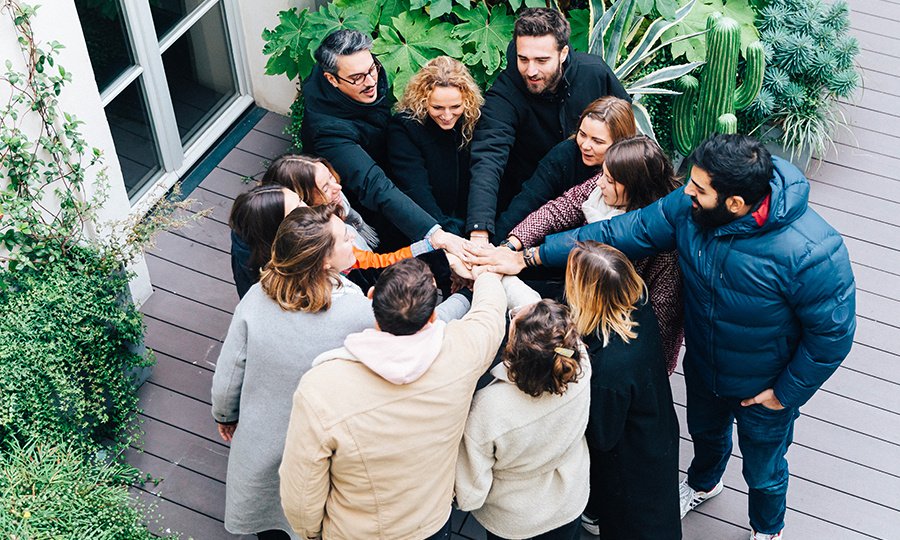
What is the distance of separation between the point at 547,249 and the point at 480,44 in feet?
5.47

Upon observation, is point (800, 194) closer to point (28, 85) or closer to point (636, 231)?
point (636, 231)

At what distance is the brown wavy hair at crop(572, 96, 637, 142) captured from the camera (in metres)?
3.38

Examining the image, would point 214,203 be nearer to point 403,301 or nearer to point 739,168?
point 403,301

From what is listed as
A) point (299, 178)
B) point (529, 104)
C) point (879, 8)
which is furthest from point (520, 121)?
point (879, 8)

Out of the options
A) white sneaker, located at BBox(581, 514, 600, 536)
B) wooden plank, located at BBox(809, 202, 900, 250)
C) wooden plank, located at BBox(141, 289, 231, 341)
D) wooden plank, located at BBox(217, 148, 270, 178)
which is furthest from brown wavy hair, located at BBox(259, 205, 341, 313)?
wooden plank, located at BBox(809, 202, 900, 250)

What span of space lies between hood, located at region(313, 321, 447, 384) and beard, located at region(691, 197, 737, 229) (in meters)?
0.97

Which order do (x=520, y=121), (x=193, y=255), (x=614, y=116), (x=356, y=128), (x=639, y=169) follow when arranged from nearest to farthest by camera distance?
(x=639, y=169)
(x=614, y=116)
(x=356, y=128)
(x=520, y=121)
(x=193, y=255)

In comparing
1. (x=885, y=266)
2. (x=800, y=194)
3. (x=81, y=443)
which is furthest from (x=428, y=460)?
(x=885, y=266)

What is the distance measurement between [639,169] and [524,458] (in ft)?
3.53

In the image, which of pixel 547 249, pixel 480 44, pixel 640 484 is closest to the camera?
pixel 640 484

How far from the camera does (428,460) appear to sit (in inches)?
105

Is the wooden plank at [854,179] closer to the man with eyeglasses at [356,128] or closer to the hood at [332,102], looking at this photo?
the man with eyeglasses at [356,128]

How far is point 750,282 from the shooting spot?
292 centimetres

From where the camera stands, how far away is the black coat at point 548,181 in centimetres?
357
